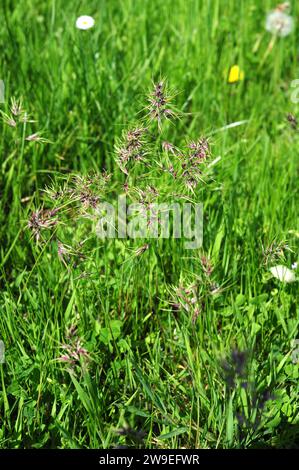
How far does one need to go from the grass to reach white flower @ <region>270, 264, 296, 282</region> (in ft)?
0.11

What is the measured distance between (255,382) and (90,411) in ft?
1.34

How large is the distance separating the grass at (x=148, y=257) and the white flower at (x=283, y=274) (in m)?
0.03

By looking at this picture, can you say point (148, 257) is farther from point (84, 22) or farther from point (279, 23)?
point (279, 23)

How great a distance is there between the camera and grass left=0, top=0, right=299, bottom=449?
5.73ft

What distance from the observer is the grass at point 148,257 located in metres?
1.75

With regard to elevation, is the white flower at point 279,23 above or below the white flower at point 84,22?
above

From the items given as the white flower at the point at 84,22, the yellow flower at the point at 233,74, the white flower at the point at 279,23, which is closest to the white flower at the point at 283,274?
the yellow flower at the point at 233,74

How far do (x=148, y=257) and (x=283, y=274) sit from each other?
386mm

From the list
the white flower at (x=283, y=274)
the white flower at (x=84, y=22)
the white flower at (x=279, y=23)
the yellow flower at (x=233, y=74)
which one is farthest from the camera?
the white flower at (x=279, y=23)

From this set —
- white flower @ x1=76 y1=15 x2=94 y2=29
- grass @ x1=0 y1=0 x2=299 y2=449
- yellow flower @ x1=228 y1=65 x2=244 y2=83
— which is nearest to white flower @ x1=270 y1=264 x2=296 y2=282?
grass @ x1=0 y1=0 x2=299 y2=449

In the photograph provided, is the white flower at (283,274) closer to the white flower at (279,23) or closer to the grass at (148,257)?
the grass at (148,257)

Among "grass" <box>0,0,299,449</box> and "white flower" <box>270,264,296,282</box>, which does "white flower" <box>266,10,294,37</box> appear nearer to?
"grass" <box>0,0,299,449</box>
